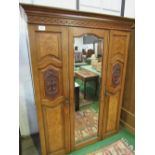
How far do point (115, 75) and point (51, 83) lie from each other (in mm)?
995

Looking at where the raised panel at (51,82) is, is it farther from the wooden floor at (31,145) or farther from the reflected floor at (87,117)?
the wooden floor at (31,145)

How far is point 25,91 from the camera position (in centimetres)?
200

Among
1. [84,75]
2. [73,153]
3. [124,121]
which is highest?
A: [84,75]

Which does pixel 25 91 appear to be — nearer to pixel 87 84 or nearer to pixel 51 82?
pixel 51 82

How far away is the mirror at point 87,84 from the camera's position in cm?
158

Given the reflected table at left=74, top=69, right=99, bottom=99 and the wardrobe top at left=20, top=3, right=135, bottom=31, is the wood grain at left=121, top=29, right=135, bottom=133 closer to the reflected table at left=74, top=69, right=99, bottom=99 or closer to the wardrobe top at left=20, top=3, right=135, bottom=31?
the wardrobe top at left=20, top=3, right=135, bottom=31

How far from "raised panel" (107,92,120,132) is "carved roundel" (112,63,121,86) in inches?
8.5

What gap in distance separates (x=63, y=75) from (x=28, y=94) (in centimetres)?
88

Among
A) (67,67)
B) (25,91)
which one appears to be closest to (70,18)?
(67,67)
